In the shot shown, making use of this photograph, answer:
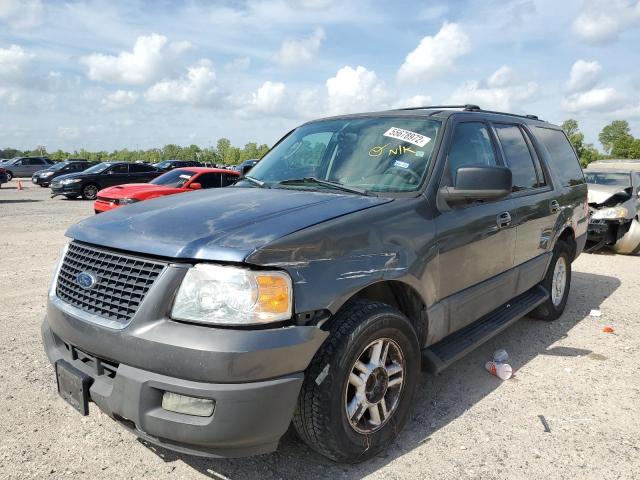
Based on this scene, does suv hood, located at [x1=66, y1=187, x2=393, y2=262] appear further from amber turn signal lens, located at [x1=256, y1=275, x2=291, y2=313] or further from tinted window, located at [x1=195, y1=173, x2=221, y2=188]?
tinted window, located at [x1=195, y1=173, x2=221, y2=188]

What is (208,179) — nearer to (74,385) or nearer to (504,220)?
(504,220)

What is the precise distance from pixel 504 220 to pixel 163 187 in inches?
358

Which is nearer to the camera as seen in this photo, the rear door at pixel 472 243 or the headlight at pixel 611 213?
the rear door at pixel 472 243

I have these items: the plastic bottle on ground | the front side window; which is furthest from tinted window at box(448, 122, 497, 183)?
the front side window

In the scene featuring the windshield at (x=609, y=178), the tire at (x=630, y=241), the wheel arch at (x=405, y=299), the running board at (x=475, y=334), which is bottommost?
the tire at (x=630, y=241)

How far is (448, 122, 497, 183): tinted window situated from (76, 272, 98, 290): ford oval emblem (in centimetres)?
220

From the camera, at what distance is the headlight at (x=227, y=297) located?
2133 mm

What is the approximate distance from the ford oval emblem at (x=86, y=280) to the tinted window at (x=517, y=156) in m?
3.13

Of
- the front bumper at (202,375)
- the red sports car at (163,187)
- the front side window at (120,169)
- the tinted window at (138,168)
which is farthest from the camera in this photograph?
the tinted window at (138,168)

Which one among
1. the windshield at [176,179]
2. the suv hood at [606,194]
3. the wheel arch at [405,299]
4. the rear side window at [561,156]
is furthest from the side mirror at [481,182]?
the windshield at [176,179]

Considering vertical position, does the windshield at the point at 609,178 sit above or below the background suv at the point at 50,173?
above

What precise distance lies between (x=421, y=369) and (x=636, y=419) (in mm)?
1427

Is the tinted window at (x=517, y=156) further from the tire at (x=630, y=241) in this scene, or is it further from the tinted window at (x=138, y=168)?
the tinted window at (x=138, y=168)

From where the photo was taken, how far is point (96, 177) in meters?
20.4
